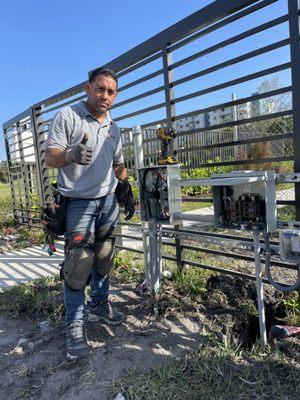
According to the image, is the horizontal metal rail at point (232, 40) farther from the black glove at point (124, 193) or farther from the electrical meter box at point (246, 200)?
the black glove at point (124, 193)

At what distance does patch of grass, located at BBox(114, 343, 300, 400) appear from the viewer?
2.08m

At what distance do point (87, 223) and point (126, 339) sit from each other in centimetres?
97

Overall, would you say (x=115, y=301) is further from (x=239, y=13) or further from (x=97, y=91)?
(x=239, y=13)

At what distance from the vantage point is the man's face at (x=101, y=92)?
2.78 meters

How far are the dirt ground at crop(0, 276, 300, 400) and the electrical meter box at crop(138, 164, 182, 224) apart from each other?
0.81m

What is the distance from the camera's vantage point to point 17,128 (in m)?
7.95

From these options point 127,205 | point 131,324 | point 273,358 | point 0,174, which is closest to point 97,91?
point 127,205

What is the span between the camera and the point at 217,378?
2.21m

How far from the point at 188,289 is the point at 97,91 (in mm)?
2026

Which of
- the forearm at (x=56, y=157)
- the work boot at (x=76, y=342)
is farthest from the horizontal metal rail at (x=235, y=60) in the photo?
the work boot at (x=76, y=342)

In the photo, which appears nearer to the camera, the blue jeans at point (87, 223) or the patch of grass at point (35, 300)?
the blue jeans at point (87, 223)

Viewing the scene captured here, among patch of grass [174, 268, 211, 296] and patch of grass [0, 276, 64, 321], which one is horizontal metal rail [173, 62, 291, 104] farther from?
patch of grass [0, 276, 64, 321]

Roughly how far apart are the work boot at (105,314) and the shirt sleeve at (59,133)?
147 cm

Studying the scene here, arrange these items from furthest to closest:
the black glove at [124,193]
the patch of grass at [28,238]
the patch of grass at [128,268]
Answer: the patch of grass at [28,238] < the patch of grass at [128,268] < the black glove at [124,193]
